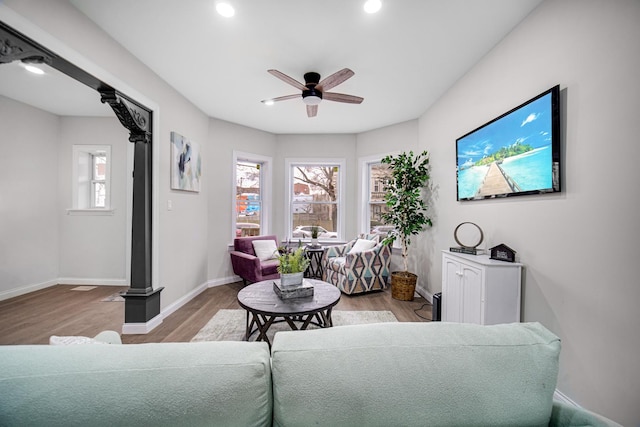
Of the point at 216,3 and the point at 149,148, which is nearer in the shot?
the point at 216,3

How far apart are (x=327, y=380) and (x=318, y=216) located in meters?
4.52

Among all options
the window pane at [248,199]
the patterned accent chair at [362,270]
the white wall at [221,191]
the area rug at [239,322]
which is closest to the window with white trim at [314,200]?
the window pane at [248,199]

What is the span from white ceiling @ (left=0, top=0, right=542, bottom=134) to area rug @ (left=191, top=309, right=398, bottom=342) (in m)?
2.76

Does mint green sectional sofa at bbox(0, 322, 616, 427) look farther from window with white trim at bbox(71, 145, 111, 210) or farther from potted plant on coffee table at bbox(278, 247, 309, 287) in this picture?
window with white trim at bbox(71, 145, 111, 210)

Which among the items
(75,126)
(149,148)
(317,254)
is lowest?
(317,254)

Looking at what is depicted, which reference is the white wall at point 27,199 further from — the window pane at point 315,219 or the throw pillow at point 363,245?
the throw pillow at point 363,245

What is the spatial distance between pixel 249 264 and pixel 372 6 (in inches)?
134

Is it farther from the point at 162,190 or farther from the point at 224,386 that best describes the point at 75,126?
the point at 224,386

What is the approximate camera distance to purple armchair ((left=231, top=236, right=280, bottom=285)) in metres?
3.82

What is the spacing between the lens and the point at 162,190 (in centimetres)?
301

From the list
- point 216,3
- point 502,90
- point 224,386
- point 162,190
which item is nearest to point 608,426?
point 224,386

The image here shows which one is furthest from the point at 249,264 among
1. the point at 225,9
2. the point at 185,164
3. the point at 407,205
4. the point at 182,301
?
the point at 225,9

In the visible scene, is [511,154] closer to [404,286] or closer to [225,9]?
[404,286]

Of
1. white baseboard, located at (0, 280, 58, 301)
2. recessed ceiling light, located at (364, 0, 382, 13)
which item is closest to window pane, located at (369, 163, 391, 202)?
recessed ceiling light, located at (364, 0, 382, 13)
